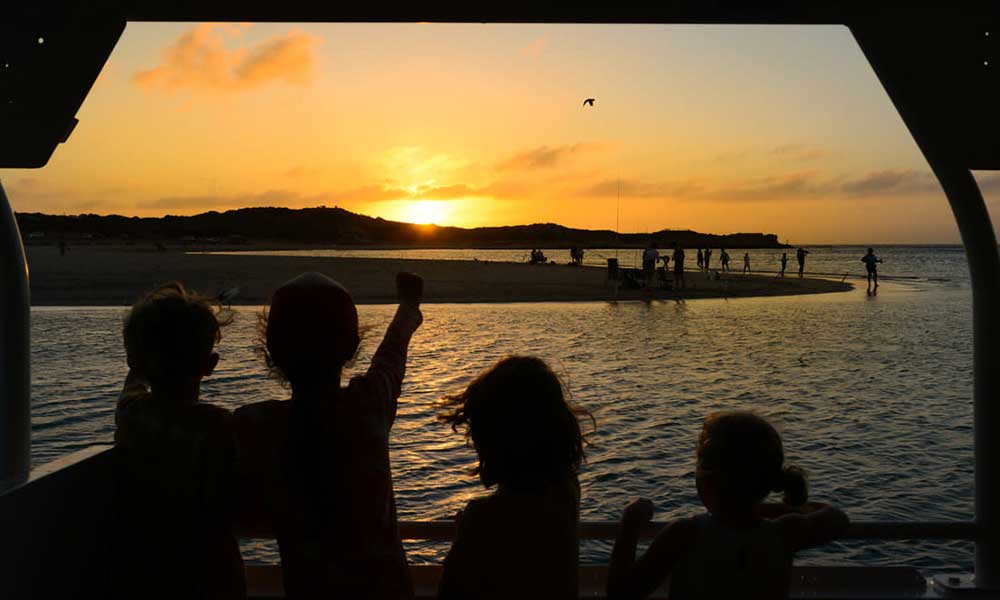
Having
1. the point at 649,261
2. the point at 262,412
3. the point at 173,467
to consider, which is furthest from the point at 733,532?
the point at 649,261

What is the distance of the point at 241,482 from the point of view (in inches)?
82.8

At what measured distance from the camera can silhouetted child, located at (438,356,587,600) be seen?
6.29 ft

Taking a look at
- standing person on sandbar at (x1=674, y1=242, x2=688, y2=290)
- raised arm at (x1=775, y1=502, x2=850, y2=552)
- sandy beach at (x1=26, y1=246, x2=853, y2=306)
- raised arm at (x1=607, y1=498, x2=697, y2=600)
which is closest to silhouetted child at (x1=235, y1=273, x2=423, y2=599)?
raised arm at (x1=607, y1=498, x2=697, y2=600)

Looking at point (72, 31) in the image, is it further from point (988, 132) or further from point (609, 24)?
point (988, 132)

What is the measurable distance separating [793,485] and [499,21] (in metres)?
1.42

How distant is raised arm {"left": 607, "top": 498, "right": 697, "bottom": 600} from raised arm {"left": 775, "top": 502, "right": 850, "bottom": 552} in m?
0.24

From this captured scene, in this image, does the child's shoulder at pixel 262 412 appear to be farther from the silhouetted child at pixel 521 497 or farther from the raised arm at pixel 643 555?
the raised arm at pixel 643 555

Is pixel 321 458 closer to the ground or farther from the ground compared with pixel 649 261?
closer to the ground

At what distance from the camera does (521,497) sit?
1.96 meters

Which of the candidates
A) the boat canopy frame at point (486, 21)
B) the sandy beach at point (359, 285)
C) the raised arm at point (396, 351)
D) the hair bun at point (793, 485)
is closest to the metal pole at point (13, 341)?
the boat canopy frame at point (486, 21)

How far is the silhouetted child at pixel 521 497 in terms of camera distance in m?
1.92

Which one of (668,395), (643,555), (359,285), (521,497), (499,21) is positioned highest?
(499,21)

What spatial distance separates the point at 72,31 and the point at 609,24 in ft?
4.62

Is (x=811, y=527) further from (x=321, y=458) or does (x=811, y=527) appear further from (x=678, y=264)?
(x=678, y=264)
